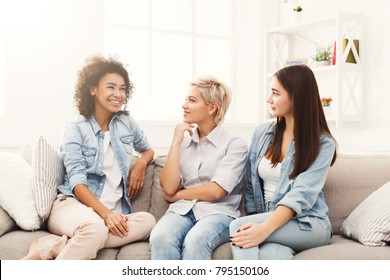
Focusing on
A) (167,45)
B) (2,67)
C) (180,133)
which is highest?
(167,45)

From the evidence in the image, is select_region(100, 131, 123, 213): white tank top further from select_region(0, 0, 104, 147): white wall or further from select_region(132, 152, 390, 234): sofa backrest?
select_region(0, 0, 104, 147): white wall

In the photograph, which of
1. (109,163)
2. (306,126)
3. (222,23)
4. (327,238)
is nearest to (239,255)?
(327,238)

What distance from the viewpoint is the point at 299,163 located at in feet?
6.47

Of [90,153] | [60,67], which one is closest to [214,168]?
[90,153]

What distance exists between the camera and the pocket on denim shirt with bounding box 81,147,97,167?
223 centimetres

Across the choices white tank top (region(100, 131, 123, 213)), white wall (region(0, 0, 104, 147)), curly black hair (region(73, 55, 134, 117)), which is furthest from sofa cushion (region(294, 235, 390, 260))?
white wall (region(0, 0, 104, 147))

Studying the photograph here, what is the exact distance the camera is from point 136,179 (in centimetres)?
230

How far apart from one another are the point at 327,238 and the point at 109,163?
1014 millimetres

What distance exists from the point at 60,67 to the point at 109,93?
1.29m

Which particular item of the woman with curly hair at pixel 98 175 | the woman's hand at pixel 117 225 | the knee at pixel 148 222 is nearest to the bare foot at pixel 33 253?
the woman with curly hair at pixel 98 175

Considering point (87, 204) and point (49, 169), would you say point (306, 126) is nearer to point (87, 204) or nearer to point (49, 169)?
point (87, 204)

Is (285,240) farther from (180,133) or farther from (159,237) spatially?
(180,133)

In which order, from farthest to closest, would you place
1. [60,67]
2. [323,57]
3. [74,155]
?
[323,57]
[60,67]
[74,155]

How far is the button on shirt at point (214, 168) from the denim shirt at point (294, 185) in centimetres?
6
